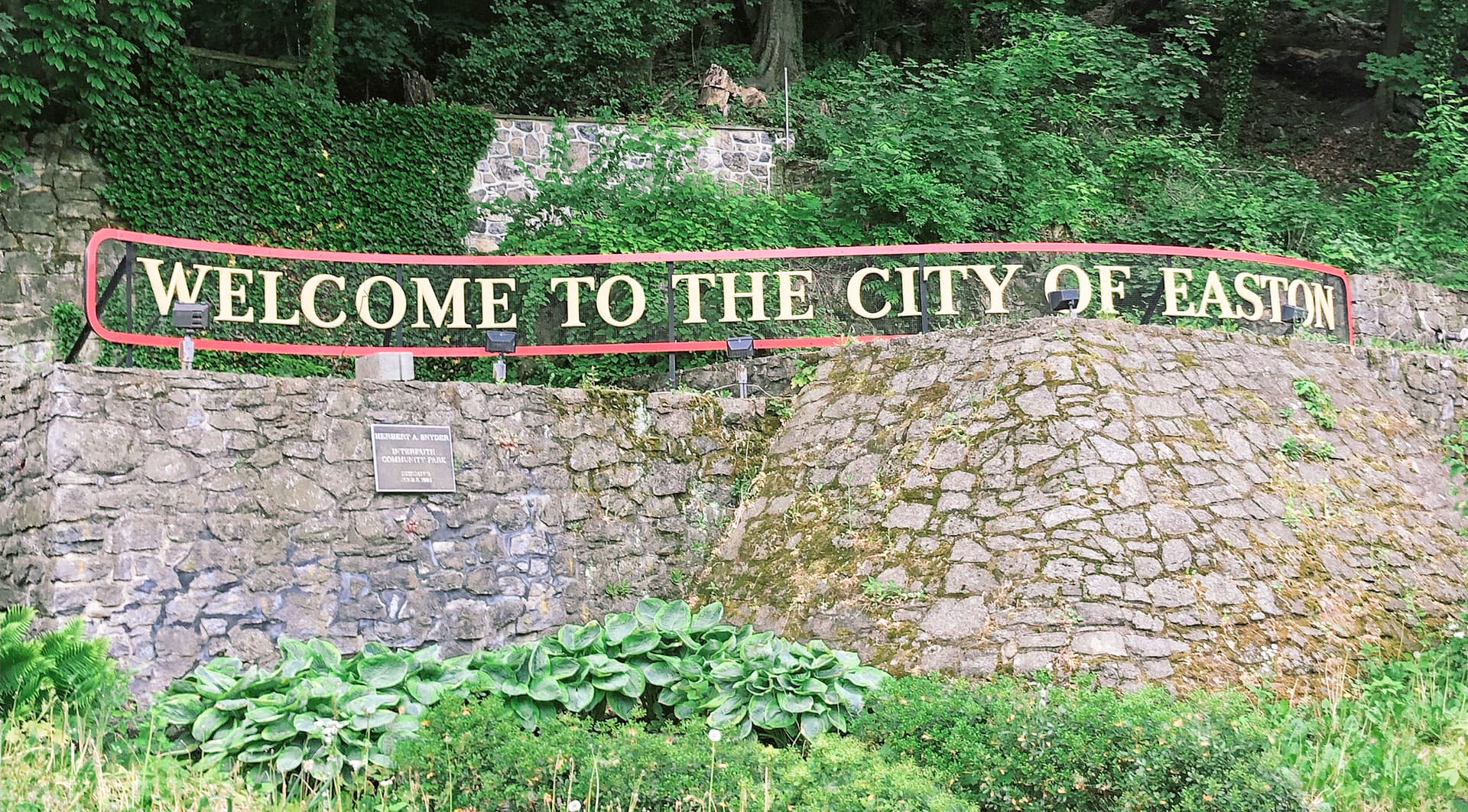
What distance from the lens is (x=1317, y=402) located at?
7.86 metres

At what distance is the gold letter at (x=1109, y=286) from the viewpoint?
8.82 metres

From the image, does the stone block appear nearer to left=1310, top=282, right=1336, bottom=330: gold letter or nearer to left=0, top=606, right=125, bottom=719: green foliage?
left=0, top=606, right=125, bottom=719: green foliage

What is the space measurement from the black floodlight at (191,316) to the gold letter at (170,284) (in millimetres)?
818

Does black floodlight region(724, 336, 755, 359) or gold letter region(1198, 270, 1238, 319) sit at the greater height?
gold letter region(1198, 270, 1238, 319)

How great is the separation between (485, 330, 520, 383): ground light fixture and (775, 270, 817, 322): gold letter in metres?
2.05

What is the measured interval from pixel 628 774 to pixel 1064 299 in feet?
14.7

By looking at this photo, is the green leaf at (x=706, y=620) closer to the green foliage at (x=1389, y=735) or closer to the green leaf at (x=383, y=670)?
the green leaf at (x=383, y=670)

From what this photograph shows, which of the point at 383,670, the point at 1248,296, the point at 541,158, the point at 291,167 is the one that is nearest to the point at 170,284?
the point at 383,670

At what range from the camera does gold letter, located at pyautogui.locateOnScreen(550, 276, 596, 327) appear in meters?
8.73

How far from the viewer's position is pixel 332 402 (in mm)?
6785

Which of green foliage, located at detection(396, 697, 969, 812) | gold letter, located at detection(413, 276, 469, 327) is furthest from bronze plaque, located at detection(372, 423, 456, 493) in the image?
green foliage, located at detection(396, 697, 969, 812)

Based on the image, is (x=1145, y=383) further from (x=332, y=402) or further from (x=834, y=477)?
(x=332, y=402)

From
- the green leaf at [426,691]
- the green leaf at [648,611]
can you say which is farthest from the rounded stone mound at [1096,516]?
the green leaf at [426,691]

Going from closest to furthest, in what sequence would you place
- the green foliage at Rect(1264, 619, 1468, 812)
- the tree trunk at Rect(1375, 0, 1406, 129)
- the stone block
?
the green foliage at Rect(1264, 619, 1468, 812) < the stone block < the tree trunk at Rect(1375, 0, 1406, 129)
